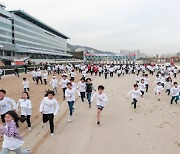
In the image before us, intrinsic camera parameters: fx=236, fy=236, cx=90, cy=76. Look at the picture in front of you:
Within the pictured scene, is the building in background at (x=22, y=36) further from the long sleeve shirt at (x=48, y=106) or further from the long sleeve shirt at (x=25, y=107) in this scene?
the long sleeve shirt at (x=48, y=106)

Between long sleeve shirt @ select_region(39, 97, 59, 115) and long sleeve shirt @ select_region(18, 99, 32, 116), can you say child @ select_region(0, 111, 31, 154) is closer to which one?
long sleeve shirt @ select_region(39, 97, 59, 115)

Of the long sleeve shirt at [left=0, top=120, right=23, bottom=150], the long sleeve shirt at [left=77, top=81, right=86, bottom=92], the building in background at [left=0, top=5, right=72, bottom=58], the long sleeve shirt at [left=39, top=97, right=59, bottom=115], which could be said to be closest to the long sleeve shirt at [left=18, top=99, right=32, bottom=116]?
the long sleeve shirt at [left=39, top=97, right=59, bottom=115]

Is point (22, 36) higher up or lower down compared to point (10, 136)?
higher up

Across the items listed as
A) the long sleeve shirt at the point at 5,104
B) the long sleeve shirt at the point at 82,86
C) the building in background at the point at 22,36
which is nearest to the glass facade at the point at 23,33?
the building in background at the point at 22,36

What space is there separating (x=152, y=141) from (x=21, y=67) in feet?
90.3

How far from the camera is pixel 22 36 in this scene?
82312mm

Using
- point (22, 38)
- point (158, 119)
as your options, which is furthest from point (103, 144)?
point (22, 38)

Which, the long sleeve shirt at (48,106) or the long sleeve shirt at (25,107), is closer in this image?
the long sleeve shirt at (48,106)

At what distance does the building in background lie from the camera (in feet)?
219

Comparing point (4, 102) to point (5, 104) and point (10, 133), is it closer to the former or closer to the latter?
point (5, 104)

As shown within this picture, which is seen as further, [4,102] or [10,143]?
[4,102]

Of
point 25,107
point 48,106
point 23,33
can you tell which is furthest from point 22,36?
point 48,106

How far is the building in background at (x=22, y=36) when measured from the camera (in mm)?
66812

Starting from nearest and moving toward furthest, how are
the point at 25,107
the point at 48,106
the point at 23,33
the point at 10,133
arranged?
1. the point at 10,133
2. the point at 48,106
3. the point at 25,107
4. the point at 23,33
